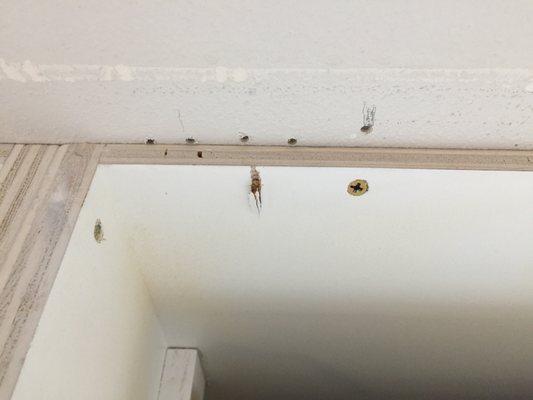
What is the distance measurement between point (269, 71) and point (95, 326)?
20.6 inches

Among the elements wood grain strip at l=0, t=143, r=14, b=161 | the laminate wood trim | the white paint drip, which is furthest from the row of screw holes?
the laminate wood trim

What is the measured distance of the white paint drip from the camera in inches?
30.4

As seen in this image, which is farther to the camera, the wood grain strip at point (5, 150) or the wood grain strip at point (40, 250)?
the wood grain strip at point (5, 150)

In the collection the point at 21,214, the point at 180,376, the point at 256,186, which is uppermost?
the point at 256,186

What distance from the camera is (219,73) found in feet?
2.55

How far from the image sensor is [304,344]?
1321mm

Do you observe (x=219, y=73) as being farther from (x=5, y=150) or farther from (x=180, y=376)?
(x=180, y=376)

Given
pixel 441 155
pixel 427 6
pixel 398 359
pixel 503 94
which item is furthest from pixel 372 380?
pixel 427 6

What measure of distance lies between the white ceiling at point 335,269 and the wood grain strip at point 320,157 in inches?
0.6

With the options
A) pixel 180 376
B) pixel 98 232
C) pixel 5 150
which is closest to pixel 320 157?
pixel 98 232

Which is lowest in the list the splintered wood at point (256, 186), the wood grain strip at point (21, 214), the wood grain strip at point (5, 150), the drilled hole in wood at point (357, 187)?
the wood grain strip at point (21, 214)

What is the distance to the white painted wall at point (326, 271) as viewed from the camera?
0.86 metres

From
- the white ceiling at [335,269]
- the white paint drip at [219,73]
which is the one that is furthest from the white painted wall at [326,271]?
the white paint drip at [219,73]

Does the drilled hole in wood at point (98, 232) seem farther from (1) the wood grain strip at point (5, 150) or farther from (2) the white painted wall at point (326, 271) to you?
(1) the wood grain strip at point (5, 150)
